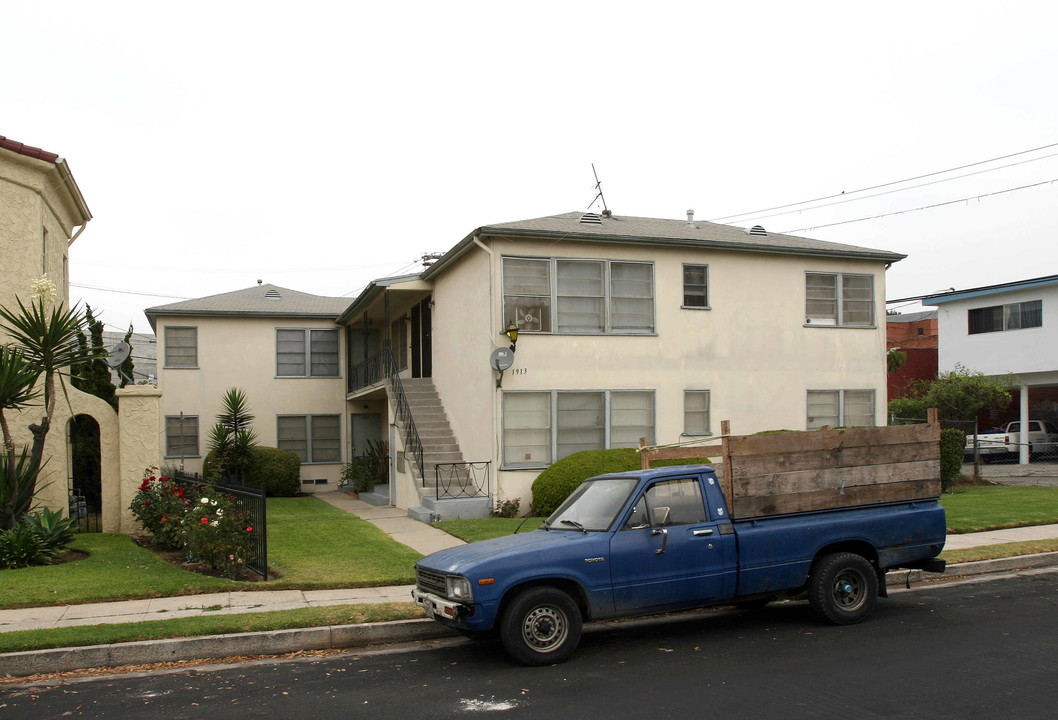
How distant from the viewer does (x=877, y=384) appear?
21.1 metres

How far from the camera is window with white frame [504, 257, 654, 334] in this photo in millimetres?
17609

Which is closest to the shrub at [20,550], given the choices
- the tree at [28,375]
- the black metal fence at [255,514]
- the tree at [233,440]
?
the tree at [28,375]

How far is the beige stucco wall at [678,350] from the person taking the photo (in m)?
17.6

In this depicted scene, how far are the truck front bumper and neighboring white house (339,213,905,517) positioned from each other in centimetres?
906

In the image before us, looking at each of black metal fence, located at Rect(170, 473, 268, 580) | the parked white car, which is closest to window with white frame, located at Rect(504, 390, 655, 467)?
black metal fence, located at Rect(170, 473, 268, 580)

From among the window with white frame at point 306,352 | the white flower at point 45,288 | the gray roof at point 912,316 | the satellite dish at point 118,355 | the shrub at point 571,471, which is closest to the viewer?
the white flower at point 45,288

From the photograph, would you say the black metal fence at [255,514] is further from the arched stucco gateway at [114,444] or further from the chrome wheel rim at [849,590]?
the chrome wheel rim at [849,590]

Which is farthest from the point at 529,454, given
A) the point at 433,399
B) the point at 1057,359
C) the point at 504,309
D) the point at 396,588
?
the point at 1057,359

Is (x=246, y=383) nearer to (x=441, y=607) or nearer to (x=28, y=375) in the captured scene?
(x=28, y=375)

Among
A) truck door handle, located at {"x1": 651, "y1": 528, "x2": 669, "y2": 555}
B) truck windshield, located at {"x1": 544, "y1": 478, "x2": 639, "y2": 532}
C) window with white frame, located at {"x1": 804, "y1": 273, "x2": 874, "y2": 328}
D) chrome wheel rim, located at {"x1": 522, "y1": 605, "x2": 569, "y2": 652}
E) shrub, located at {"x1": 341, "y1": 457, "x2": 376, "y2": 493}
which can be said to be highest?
window with white frame, located at {"x1": 804, "y1": 273, "x2": 874, "y2": 328}

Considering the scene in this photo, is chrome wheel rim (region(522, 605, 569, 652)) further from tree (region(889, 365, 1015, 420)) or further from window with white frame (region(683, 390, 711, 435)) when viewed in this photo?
tree (region(889, 365, 1015, 420))

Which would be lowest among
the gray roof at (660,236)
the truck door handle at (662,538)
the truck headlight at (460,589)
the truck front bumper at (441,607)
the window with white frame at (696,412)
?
the truck front bumper at (441,607)

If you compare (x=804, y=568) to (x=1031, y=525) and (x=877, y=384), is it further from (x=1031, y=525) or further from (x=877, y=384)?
(x=877, y=384)

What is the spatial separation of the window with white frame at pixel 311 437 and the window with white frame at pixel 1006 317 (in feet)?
81.1
